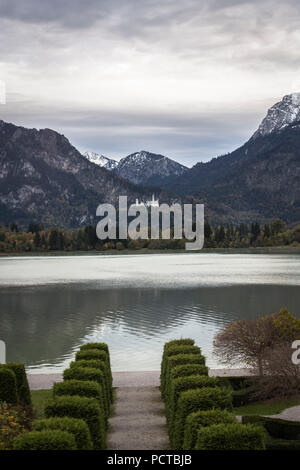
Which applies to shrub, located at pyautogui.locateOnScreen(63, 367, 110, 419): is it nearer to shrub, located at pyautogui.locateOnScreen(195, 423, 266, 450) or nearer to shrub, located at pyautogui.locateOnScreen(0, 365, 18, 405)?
shrub, located at pyautogui.locateOnScreen(0, 365, 18, 405)

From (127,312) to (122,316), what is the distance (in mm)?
2395

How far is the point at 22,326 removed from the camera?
42.1 meters

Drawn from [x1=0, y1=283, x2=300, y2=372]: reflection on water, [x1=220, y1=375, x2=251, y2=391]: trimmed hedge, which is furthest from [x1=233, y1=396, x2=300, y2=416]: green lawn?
[x1=0, y1=283, x2=300, y2=372]: reflection on water

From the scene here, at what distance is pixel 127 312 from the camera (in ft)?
159

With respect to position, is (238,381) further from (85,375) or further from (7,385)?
(7,385)

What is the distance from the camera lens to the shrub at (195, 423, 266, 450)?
9797 millimetres

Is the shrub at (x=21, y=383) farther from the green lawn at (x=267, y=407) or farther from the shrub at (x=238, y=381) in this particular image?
the shrub at (x=238, y=381)

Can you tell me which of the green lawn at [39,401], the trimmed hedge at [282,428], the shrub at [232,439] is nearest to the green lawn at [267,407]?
the trimmed hedge at [282,428]

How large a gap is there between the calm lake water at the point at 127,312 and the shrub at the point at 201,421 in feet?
56.1

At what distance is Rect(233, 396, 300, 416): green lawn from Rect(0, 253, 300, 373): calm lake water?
29.8 ft

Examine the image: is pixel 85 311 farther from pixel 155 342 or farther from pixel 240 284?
pixel 240 284

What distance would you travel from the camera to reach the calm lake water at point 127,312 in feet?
106
